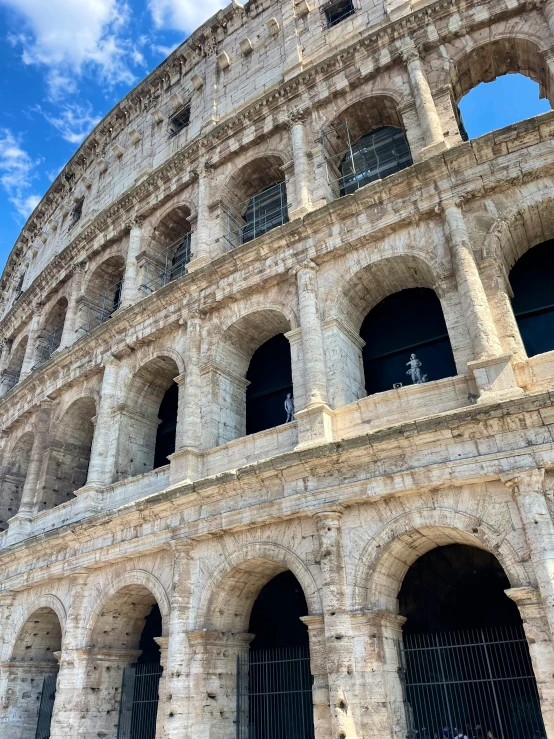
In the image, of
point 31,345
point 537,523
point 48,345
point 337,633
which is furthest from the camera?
point 48,345

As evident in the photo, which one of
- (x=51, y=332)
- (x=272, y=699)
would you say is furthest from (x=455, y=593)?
(x=51, y=332)

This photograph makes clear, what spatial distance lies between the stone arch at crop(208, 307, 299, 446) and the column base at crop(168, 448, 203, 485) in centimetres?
56

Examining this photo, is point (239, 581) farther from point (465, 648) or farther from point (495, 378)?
point (495, 378)

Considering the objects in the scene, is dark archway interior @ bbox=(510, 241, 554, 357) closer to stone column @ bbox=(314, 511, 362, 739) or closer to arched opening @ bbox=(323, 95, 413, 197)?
arched opening @ bbox=(323, 95, 413, 197)

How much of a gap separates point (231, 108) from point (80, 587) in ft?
40.5

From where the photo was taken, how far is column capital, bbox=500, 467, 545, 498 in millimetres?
6820

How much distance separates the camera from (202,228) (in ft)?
44.3

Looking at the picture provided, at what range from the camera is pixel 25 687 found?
39.2 ft

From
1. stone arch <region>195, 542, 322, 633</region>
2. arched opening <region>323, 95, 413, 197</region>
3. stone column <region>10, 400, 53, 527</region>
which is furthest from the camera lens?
stone column <region>10, 400, 53, 527</region>

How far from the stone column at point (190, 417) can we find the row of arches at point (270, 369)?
215 millimetres

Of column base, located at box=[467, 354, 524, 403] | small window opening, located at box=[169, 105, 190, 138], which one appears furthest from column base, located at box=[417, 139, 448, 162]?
small window opening, located at box=[169, 105, 190, 138]

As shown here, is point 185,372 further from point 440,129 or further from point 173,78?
point 173,78

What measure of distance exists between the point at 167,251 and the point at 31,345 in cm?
636

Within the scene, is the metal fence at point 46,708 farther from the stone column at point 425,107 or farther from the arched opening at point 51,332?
the stone column at point 425,107
